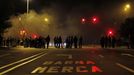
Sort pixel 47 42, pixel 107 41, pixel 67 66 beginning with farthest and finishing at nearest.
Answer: pixel 107 41
pixel 47 42
pixel 67 66

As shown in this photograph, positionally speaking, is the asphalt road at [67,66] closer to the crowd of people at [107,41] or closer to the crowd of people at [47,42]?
the crowd of people at [47,42]

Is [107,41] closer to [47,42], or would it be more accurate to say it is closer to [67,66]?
[47,42]

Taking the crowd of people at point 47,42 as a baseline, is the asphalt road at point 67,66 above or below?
below

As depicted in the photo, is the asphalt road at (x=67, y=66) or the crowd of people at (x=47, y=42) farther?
the crowd of people at (x=47, y=42)

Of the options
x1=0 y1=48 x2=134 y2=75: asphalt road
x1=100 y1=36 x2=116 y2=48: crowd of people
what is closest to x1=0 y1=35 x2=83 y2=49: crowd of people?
x1=100 y1=36 x2=116 y2=48: crowd of people

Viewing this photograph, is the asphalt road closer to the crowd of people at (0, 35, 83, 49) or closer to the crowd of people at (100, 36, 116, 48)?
the crowd of people at (0, 35, 83, 49)

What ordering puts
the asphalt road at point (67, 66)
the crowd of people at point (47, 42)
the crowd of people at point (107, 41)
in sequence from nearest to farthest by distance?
the asphalt road at point (67, 66), the crowd of people at point (47, 42), the crowd of people at point (107, 41)

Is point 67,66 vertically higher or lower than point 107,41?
lower

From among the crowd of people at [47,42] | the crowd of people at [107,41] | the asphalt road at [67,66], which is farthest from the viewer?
the crowd of people at [107,41]

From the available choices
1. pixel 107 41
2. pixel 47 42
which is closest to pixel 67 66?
pixel 47 42

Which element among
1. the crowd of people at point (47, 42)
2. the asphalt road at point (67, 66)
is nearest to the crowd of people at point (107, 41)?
the crowd of people at point (47, 42)

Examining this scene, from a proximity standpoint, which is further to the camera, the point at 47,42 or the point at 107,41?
the point at 107,41

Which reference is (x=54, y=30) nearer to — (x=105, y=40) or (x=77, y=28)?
(x=77, y=28)

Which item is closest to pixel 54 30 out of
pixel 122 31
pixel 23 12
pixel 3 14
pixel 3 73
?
pixel 23 12
